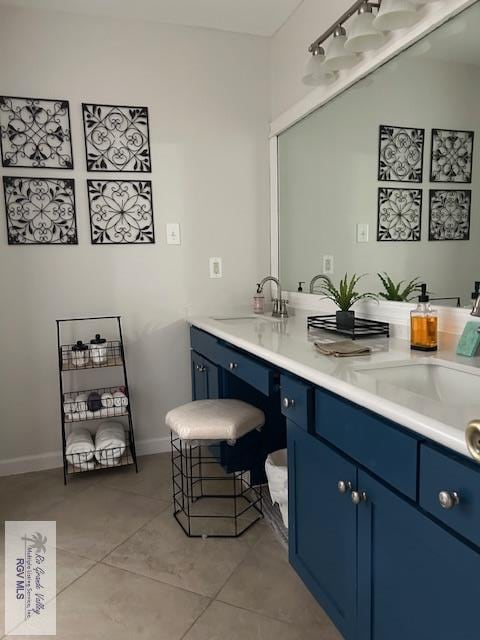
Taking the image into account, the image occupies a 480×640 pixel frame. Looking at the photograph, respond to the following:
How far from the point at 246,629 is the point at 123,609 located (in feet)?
1.40

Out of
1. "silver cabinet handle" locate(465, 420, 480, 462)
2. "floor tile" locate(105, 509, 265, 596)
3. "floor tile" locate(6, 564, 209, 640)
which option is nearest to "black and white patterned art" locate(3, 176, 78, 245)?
"floor tile" locate(105, 509, 265, 596)

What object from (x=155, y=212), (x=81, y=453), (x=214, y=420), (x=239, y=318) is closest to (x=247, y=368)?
(x=214, y=420)

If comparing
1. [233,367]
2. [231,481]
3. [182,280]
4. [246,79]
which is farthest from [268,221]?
[231,481]

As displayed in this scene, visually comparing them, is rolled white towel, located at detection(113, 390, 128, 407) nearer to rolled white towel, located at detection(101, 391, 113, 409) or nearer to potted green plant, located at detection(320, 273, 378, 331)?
rolled white towel, located at detection(101, 391, 113, 409)

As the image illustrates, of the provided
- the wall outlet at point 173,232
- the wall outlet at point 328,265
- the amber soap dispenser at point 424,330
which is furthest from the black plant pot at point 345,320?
the wall outlet at point 173,232

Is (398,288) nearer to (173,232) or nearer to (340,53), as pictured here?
(340,53)

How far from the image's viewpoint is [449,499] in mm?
892

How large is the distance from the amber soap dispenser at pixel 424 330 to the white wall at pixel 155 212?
1.53 metres

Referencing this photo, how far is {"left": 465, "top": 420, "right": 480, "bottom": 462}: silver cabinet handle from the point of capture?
77 cm

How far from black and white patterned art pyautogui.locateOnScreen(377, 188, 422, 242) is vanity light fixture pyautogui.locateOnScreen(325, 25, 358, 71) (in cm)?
55

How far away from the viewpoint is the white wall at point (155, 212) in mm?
2641

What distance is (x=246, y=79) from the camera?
9.66 ft

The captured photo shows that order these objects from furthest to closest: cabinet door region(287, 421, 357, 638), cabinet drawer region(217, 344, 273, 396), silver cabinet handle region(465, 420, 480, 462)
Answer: cabinet drawer region(217, 344, 273, 396) → cabinet door region(287, 421, 357, 638) → silver cabinet handle region(465, 420, 480, 462)

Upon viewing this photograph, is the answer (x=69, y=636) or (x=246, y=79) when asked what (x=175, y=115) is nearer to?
(x=246, y=79)
